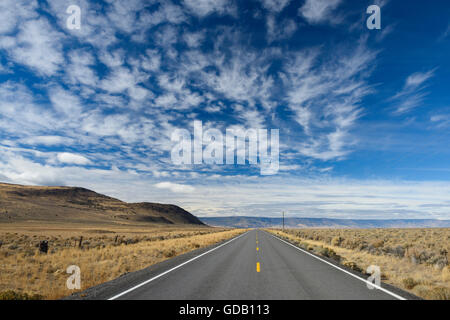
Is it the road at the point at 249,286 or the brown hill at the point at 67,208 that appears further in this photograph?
the brown hill at the point at 67,208

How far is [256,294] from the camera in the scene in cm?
688

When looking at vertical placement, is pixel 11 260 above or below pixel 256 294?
below

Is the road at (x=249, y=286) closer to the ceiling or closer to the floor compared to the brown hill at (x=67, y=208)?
closer to the ceiling

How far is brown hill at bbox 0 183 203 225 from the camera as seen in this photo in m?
82.8

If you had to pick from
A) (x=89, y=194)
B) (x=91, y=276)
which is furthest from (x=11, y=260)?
(x=89, y=194)

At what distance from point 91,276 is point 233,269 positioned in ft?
17.3

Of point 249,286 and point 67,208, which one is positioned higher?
point 249,286

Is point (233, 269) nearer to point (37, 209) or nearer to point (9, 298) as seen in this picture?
point (9, 298)

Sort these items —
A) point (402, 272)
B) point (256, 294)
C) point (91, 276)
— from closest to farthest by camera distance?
point (256, 294) → point (91, 276) → point (402, 272)

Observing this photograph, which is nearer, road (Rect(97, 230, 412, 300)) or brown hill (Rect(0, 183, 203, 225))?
road (Rect(97, 230, 412, 300))

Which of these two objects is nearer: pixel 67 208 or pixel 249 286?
pixel 249 286

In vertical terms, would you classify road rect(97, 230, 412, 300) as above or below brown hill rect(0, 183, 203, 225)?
above

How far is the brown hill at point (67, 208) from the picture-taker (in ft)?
271

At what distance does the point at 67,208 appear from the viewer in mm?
104000
